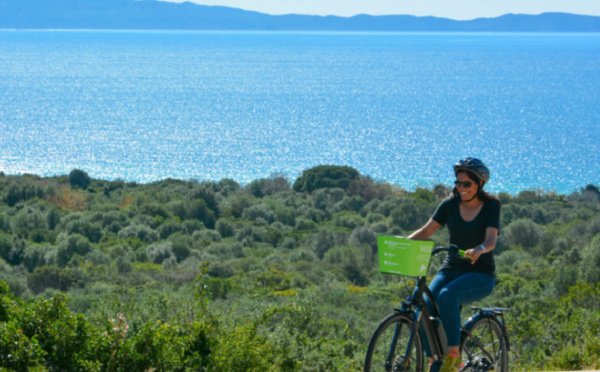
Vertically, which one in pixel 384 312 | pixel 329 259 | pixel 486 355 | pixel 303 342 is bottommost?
pixel 329 259

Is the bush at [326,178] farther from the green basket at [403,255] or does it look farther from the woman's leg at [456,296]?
the green basket at [403,255]

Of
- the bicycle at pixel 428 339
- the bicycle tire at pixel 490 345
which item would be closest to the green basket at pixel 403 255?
the bicycle at pixel 428 339

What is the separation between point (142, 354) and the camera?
3.94 m

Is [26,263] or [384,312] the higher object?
[384,312]

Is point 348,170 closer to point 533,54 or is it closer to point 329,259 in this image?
point 329,259

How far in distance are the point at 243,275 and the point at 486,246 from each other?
43.8ft

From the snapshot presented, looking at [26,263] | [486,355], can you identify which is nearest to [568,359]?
[486,355]

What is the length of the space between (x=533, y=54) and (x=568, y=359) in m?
200

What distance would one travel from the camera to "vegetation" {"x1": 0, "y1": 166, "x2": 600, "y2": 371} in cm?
411

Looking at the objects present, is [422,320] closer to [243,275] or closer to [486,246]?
[486,246]

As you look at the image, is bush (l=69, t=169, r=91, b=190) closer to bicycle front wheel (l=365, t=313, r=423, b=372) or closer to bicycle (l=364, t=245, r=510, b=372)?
bicycle (l=364, t=245, r=510, b=372)

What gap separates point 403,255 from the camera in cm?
362

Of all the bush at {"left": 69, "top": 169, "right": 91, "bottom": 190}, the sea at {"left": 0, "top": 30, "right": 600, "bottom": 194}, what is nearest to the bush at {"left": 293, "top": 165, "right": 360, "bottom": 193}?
the sea at {"left": 0, "top": 30, "right": 600, "bottom": 194}

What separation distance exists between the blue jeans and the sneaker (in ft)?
0.26
